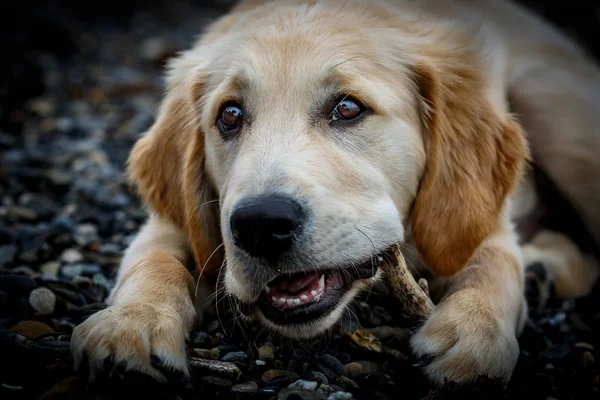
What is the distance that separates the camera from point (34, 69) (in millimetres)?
6332

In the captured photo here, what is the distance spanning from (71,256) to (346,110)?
182 centimetres

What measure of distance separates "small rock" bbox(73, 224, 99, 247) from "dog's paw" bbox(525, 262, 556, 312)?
2532 mm

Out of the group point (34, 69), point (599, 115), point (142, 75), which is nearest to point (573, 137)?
point (599, 115)

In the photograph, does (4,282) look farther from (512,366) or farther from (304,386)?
(512,366)

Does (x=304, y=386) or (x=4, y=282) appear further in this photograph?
(x=4, y=282)

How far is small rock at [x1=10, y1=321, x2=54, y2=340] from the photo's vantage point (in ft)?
8.46

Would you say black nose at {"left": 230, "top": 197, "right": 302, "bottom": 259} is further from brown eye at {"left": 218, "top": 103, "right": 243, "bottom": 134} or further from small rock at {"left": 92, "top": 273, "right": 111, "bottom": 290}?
small rock at {"left": 92, "top": 273, "right": 111, "bottom": 290}

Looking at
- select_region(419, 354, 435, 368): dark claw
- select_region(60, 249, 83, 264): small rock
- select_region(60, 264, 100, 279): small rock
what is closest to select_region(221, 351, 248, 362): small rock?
select_region(419, 354, 435, 368): dark claw

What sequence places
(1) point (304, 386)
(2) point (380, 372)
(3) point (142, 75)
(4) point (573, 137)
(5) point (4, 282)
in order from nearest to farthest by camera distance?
(1) point (304, 386), (2) point (380, 372), (5) point (4, 282), (4) point (573, 137), (3) point (142, 75)

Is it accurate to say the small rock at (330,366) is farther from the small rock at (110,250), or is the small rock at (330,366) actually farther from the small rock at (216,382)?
the small rock at (110,250)

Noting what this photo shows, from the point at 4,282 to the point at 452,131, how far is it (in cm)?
214

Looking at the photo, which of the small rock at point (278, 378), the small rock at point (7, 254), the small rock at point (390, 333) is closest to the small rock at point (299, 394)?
the small rock at point (278, 378)

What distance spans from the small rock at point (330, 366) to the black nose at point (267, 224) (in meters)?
0.53

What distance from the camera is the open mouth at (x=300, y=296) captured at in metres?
2.41
